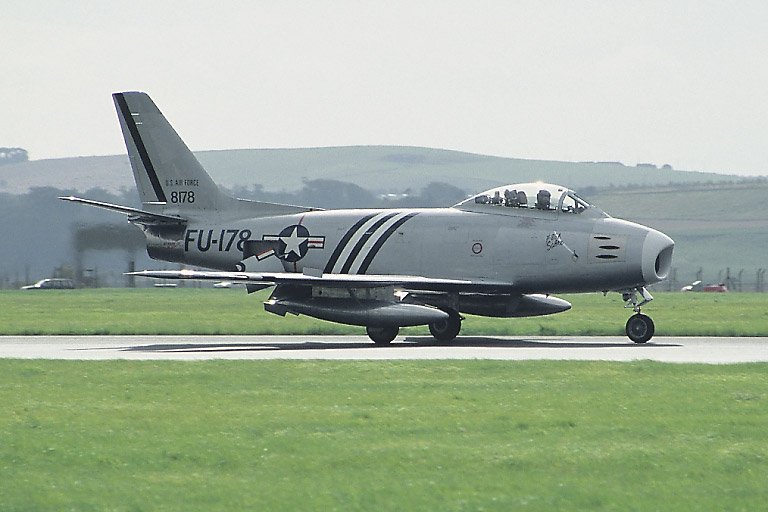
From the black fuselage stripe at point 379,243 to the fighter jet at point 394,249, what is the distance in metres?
0.02

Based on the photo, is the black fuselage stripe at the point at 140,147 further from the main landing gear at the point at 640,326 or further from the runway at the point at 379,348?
the main landing gear at the point at 640,326

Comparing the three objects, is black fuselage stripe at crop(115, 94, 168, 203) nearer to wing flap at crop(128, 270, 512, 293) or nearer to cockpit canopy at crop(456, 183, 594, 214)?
wing flap at crop(128, 270, 512, 293)

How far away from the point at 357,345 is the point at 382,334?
62 cm

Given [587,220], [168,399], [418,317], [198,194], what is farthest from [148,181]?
[168,399]

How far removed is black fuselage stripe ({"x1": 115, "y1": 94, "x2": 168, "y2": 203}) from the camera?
1185 inches

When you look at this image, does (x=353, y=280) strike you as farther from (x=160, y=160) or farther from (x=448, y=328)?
(x=160, y=160)

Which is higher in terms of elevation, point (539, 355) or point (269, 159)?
point (269, 159)

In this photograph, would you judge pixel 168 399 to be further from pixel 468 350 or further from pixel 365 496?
pixel 468 350

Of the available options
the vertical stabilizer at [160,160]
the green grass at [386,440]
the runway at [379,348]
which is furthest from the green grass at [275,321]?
the green grass at [386,440]

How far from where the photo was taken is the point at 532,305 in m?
26.7

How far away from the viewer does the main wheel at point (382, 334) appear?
25.1 meters

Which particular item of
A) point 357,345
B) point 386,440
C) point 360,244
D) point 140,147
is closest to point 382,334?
point 357,345

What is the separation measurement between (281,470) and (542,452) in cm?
244

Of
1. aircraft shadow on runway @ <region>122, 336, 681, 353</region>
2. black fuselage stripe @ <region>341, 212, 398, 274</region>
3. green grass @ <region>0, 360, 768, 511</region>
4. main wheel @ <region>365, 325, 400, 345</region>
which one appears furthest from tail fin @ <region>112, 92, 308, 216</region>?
green grass @ <region>0, 360, 768, 511</region>
